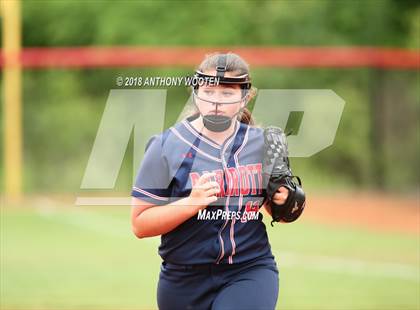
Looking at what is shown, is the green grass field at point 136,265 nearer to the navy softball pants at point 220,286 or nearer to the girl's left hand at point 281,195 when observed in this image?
the navy softball pants at point 220,286

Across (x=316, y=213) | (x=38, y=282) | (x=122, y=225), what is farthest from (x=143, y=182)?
(x=316, y=213)

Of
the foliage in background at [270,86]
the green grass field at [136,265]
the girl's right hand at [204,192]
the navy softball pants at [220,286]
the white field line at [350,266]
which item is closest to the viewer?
the girl's right hand at [204,192]

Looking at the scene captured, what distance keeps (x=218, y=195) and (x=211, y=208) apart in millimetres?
80

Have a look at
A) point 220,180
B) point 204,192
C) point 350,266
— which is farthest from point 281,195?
point 350,266

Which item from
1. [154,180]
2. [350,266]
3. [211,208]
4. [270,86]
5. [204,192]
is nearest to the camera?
[204,192]

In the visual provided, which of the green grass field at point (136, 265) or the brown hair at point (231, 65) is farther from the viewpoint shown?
the green grass field at point (136, 265)

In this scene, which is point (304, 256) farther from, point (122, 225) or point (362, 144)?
point (362, 144)

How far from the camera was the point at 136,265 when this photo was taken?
9.84 metres

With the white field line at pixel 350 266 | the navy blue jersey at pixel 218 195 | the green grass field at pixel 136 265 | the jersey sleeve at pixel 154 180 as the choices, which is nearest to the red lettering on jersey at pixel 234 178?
the navy blue jersey at pixel 218 195

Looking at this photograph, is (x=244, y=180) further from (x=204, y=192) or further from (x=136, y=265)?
(x=136, y=265)

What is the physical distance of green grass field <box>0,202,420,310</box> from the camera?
7871 mm

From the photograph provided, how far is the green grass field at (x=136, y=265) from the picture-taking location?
310 inches

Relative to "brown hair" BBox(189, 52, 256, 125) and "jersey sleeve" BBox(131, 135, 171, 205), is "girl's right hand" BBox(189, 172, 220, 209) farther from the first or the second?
"brown hair" BBox(189, 52, 256, 125)

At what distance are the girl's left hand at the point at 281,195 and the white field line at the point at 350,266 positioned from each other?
200 inches
